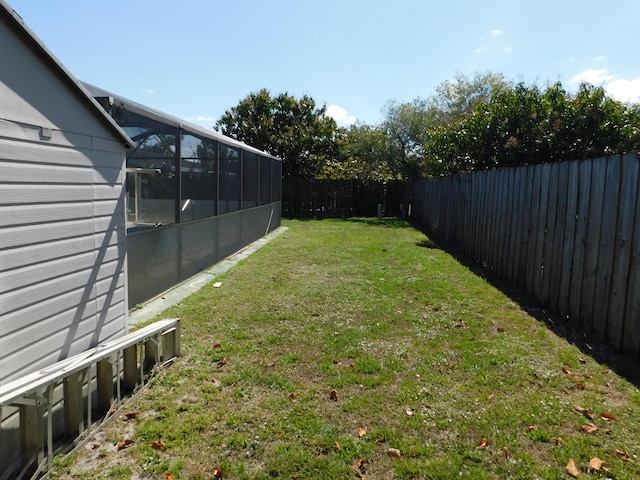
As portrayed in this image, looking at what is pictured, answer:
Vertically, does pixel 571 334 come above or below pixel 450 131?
below

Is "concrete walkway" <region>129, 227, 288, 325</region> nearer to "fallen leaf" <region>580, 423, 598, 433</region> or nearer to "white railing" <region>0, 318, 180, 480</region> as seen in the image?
"white railing" <region>0, 318, 180, 480</region>

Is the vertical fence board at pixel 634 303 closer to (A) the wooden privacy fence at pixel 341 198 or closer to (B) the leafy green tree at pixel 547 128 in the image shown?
(B) the leafy green tree at pixel 547 128

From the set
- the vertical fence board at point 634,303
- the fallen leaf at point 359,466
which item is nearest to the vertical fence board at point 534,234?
the vertical fence board at point 634,303

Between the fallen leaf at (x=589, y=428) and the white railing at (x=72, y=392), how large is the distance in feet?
9.66

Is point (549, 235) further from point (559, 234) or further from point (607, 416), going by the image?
point (607, 416)

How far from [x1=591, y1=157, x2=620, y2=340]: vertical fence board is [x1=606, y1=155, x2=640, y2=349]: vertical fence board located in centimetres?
6

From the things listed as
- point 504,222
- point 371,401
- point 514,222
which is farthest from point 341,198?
point 371,401

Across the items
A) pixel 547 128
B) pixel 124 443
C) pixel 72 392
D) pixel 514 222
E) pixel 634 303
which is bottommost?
pixel 124 443

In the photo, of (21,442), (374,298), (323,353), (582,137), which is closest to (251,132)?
(582,137)

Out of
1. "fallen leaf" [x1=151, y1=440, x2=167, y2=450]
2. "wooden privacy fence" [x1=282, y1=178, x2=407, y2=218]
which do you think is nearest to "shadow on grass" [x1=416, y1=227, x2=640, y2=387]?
"fallen leaf" [x1=151, y1=440, x2=167, y2=450]

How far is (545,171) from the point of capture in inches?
209

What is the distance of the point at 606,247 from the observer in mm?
3916

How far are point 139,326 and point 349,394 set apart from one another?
2.45m

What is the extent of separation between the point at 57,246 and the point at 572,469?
3.11 metres
